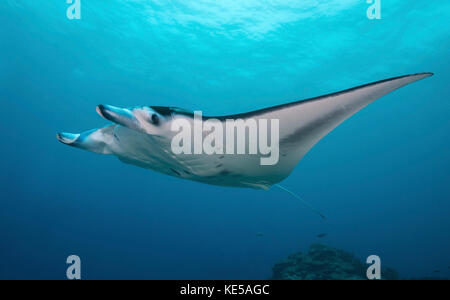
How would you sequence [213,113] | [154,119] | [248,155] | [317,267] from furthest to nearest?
[213,113], [317,267], [248,155], [154,119]

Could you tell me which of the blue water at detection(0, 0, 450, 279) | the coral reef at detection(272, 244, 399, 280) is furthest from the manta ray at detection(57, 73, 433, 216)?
the blue water at detection(0, 0, 450, 279)

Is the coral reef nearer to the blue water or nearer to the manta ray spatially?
the manta ray

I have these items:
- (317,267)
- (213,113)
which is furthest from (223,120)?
(213,113)

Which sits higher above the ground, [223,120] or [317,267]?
[223,120]

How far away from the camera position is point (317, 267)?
7051mm

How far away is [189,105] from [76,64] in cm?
990

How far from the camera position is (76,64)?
62.3 ft

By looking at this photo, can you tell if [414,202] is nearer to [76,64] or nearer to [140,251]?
[140,251]

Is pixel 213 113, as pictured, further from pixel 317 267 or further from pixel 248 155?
pixel 248 155

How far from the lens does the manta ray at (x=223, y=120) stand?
179cm

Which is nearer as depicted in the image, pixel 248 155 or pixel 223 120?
pixel 223 120

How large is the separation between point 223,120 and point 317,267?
6.91 meters
